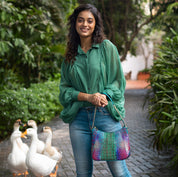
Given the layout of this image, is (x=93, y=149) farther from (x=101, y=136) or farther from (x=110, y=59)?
(x=110, y=59)

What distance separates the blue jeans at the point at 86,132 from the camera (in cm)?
203

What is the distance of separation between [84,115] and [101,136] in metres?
0.23

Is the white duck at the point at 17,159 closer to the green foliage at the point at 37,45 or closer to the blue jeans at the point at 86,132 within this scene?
the blue jeans at the point at 86,132

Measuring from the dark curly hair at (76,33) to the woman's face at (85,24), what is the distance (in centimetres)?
4

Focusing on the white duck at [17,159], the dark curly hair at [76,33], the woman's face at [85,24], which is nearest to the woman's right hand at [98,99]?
the dark curly hair at [76,33]

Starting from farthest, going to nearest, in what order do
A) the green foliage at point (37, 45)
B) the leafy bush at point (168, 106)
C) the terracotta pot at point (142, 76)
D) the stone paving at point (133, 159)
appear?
the terracotta pot at point (142, 76)
the green foliage at point (37, 45)
the stone paving at point (133, 159)
the leafy bush at point (168, 106)

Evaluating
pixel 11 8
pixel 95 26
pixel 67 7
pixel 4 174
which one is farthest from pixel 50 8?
pixel 95 26

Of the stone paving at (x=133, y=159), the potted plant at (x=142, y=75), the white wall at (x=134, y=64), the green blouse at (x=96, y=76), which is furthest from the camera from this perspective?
the white wall at (x=134, y=64)

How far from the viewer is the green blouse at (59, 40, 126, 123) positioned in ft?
6.66

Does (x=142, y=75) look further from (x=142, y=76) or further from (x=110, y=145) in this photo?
(x=110, y=145)

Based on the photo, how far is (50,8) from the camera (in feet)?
29.0

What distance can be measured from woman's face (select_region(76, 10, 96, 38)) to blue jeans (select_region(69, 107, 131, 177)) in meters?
0.64

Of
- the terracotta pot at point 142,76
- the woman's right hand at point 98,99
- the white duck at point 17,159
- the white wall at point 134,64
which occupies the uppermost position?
the woman's right hand at point 98,99

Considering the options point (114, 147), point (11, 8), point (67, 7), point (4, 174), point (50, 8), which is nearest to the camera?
point (114, 147)
